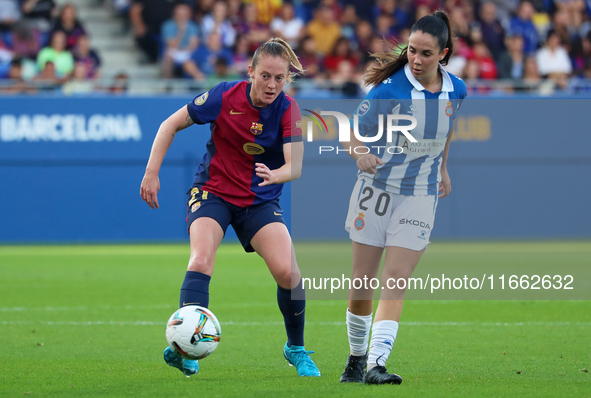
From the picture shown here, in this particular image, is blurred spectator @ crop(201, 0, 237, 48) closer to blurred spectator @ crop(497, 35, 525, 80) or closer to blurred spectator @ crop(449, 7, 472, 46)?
blurred spectator @ crop(449, 7, 472, 46)

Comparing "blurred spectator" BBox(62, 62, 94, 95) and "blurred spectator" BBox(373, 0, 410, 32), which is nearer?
"blurred spectator" BBox(62, 62, 94, 95)

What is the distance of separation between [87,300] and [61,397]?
15.9 feet

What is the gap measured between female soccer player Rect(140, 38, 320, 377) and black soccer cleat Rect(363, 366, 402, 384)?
23.2 inches

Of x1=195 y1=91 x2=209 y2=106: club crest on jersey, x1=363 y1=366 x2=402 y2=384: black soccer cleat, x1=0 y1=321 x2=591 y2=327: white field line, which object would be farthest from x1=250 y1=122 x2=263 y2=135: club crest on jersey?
x1=0 y1=321 x2=591 y2=327: white field line

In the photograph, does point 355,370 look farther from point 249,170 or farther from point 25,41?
point 25,41

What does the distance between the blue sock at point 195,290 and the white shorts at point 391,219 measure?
96 centimetres

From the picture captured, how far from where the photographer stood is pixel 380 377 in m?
4.64

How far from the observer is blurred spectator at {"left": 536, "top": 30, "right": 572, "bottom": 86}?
59.1ft

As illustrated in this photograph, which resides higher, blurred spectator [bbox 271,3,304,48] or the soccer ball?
blurred spectator [bbox 271,3,304,48]

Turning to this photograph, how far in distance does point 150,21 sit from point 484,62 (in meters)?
7.50

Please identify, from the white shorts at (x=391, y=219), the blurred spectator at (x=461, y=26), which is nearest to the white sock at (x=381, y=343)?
the white shorts at (x=391, y=219)

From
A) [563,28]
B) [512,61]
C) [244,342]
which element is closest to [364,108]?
[244,342]

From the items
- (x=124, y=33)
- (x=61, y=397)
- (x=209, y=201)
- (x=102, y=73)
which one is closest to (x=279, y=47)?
(x=209, y=201)

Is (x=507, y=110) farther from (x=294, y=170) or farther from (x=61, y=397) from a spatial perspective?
(x=61, y=397)
